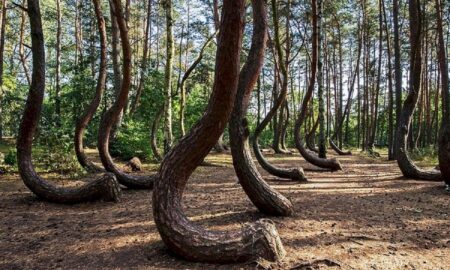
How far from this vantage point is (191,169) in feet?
13.5

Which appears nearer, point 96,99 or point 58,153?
point 96,99

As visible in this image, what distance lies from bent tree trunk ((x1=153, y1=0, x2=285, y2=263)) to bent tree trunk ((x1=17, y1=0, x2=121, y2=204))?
301cm

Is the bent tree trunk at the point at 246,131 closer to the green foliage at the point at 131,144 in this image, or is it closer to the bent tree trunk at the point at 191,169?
the bent tree trunk at the point at 191,169

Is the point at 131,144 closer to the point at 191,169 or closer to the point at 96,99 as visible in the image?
the point at 96,99

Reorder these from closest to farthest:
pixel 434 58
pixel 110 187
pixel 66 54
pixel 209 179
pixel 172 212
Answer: pixel 172 212, pixel 110 187, pixel 209 179, pixel 434 58, pixel 66 54

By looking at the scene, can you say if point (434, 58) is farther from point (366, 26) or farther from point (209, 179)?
point (209, 179)

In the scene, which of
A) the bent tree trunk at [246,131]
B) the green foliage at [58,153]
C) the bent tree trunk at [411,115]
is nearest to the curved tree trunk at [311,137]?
the bent tree trunk at [411,115]

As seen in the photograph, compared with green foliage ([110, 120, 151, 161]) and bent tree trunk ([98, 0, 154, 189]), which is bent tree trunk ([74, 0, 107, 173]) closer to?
bent tree trunk ([98, 0, 154, 189])

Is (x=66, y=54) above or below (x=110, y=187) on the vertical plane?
above

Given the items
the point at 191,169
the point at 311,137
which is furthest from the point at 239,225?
the point at 311,137

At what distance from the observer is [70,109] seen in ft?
57.6

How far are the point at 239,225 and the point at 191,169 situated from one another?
4.54 feet

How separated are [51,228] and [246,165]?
2928mm

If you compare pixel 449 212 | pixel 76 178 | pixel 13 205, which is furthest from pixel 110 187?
pixel 449 212
